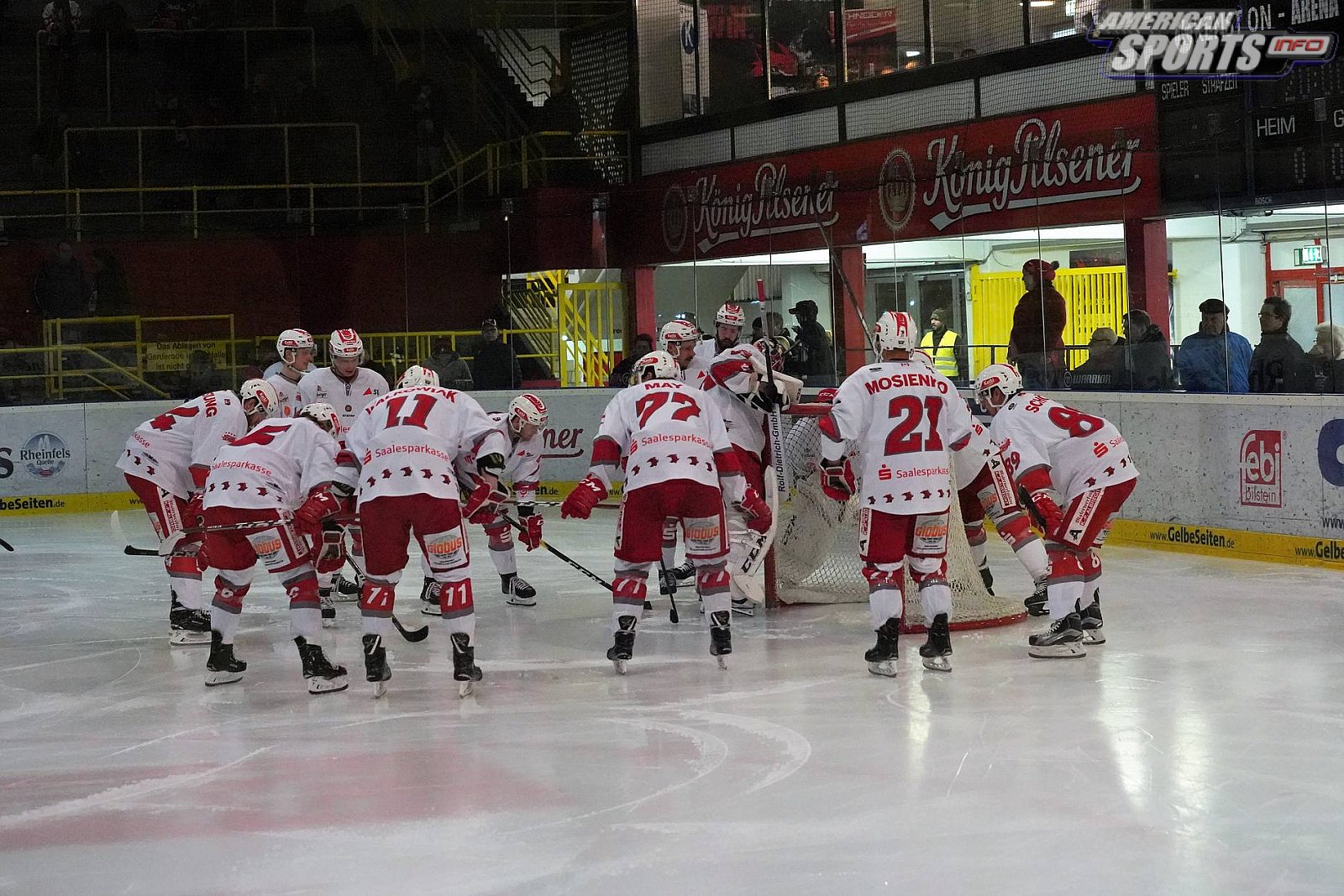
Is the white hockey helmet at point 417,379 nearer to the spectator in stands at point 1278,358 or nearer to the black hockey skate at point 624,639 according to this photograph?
the black hockey skate at point 624,639

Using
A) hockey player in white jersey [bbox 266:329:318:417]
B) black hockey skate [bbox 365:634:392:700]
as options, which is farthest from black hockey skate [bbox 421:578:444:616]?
black hockey skate [bbox 365:634:392:700]

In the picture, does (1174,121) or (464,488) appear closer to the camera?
(464,488)

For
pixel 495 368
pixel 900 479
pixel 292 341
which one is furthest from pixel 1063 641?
pixel 495 368

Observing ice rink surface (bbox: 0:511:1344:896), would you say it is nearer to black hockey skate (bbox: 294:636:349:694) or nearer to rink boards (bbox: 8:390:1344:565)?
black hockey skate (bbox: 294:636:349:694)

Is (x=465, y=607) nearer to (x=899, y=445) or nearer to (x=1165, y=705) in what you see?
(x=899, y=445)

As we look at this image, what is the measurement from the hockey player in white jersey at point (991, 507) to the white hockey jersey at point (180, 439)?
11.2 ft

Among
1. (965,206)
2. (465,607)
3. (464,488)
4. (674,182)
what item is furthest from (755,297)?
(465,607)

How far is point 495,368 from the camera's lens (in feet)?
49.5

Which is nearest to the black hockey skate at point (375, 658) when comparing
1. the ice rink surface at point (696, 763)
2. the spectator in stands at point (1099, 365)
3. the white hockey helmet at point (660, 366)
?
the ice rink surface at point (696, 763)

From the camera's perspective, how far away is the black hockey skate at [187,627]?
7836mm

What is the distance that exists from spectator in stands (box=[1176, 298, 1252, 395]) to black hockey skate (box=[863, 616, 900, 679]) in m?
4.43

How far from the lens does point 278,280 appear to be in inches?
668

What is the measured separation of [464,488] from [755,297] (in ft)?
23.7

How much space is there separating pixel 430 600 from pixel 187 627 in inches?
52.8
